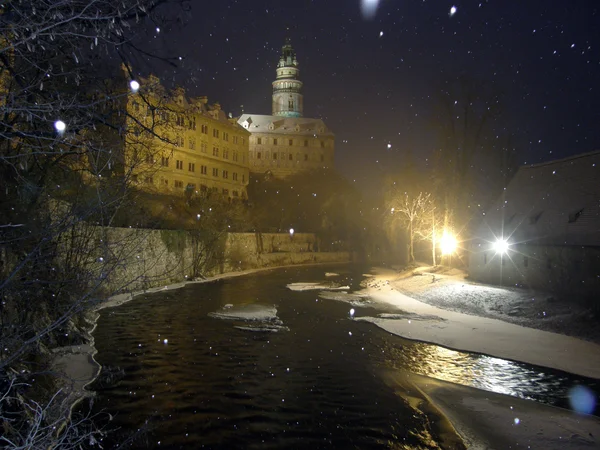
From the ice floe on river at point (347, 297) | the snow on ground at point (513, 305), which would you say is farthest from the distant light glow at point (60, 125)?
the ice floe on river at point (347, 297)

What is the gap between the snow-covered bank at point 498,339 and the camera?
15.0 metres

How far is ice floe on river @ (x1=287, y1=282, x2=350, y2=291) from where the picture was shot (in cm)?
3387

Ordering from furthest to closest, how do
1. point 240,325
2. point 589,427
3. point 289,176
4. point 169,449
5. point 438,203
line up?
point 289,176, point 438,203, point 240,325, point 589,427, point 169,449

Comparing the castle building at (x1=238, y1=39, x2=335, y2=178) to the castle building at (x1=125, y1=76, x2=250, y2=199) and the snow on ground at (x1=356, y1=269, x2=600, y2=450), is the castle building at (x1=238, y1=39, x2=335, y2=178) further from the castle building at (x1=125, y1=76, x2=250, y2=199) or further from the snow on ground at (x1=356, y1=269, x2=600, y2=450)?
the snow on ground at (x1=356, y1=269, x2=600, y2=450)

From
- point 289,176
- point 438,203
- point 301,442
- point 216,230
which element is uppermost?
point 289,176

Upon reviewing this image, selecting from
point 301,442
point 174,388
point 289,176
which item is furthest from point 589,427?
point 289,176

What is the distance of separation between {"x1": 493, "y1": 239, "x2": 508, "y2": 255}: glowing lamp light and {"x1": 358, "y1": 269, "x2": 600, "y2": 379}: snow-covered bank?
6.84 metres

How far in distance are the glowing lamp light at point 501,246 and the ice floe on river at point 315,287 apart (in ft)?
37.5

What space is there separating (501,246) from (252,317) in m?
17.4

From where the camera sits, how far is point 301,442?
894cm

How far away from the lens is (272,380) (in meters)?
12.5

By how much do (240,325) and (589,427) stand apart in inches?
534

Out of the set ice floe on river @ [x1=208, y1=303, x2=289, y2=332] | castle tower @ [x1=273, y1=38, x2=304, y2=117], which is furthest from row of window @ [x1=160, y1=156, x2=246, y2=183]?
castle tower @ [x1=273, y1=38, x2=304, y2=117]

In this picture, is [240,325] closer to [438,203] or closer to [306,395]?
[306,395]
